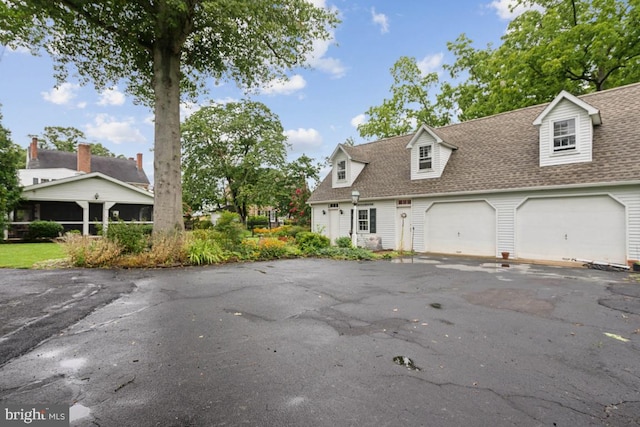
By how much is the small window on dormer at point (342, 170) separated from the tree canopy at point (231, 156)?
8.06m

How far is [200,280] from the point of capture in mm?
7328

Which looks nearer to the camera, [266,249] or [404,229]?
[266,249]

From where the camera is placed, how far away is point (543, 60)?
57.8 ft

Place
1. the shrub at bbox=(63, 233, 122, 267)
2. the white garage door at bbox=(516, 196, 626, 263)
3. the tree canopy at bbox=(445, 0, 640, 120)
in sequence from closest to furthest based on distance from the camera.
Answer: the shrub at bbox=(63, 233, 122, 267)
the white garage door at bbox=(516, 196, 626, 263)
the tree canopy at bbox=(445, 0, 640, 120)

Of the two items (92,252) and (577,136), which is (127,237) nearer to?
(92,252)

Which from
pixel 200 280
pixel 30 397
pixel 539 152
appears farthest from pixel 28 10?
pixel 539 152

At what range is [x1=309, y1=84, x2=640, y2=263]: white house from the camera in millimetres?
10297

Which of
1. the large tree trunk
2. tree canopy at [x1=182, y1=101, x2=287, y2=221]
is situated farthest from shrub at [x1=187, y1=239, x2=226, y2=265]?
tree canopy at [x1=182, y1=101, x2=287, y2=221]

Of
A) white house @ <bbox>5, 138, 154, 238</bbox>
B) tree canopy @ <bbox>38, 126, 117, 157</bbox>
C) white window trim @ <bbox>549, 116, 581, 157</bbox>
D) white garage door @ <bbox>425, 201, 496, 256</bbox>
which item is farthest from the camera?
tree canopy @ <bbox>38, 126, 117, 157</bbox>

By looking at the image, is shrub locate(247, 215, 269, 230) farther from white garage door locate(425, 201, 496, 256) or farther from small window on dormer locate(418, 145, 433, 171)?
white garage door locate(425, 201, 496, 256)

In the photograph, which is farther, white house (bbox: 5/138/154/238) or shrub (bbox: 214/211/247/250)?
white house (bbox: 5/138/154/238)

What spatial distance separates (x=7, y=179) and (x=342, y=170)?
19892 mm

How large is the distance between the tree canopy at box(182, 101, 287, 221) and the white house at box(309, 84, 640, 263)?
10443 millimetres

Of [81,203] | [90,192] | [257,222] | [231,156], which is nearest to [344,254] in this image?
[231,156]
